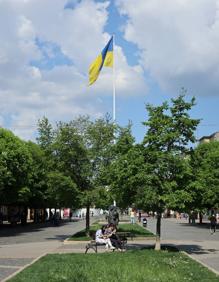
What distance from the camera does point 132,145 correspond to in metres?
23.1

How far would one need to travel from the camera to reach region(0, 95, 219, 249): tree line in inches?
860

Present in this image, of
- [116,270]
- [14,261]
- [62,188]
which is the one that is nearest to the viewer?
[116,270]

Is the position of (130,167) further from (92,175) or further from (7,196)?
(7,196)

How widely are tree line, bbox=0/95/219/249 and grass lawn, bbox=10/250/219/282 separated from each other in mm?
3390

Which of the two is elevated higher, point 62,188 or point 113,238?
point 62,188

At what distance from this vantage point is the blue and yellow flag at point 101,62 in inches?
1521

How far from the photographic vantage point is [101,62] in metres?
39.3

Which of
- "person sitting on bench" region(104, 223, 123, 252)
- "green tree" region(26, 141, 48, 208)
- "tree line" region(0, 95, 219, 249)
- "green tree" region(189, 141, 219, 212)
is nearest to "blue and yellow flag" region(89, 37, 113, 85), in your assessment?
"tree line" region(0, 95, 219, 249)

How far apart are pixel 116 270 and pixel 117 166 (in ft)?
26.3

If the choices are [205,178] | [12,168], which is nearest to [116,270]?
[205,178]

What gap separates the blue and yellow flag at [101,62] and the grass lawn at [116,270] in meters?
20.9

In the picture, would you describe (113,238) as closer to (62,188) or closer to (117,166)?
(117,166)

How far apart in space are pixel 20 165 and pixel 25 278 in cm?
3003

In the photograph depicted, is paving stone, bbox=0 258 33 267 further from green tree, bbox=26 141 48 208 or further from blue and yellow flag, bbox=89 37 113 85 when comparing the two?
green tree, bbox=26 141 48 208
